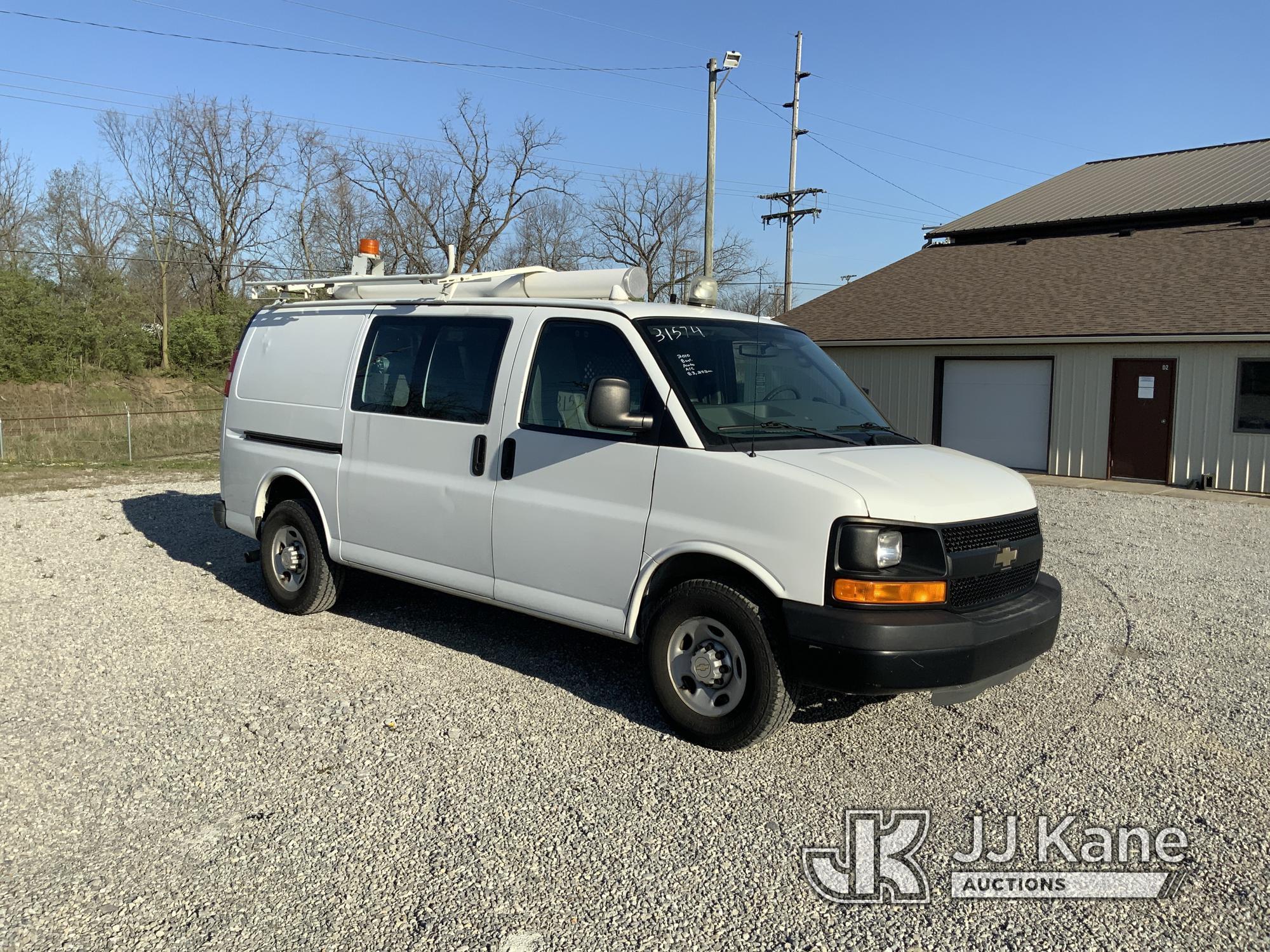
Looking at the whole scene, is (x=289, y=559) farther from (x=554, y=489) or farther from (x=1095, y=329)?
(x=1095, y=329)

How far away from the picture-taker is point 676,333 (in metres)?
5.06

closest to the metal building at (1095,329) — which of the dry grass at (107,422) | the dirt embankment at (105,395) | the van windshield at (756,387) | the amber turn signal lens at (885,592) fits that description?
the van windshield at (756,387)

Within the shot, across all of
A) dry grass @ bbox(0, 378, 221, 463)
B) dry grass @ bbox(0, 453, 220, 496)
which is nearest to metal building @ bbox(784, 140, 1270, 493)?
dry grass @ bbox(0, 453, 220, 496)

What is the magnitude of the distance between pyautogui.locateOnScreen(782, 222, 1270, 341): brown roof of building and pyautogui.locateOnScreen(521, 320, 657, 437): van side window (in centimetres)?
1508

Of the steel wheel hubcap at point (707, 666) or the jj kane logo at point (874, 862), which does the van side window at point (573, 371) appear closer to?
the steel wheel hubcap at point (707, 666)

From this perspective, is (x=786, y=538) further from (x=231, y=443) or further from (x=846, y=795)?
(x=231, y=443)

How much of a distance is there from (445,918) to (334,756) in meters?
1.51

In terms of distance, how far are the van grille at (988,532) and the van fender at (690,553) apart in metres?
0.77

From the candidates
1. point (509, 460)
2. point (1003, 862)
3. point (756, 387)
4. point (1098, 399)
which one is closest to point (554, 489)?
point (509, 460)

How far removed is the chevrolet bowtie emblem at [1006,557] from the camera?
14.7 ft

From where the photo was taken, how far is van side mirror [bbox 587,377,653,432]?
4.55 metres

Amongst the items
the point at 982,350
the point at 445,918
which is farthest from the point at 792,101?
the point at 445,918

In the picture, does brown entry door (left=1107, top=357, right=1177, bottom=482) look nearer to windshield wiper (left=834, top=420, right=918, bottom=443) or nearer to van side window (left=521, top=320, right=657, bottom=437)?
windshield wiper (left=834, top=420, right=918, bottom=443)

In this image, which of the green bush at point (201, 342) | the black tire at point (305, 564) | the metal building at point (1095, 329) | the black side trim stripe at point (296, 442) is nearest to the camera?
the black side trim stripe at point (296, 442)
